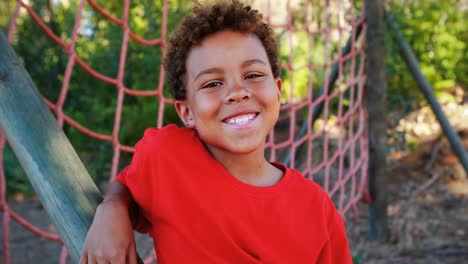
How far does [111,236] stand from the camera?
0.86 m

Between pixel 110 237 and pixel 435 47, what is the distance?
4806mm

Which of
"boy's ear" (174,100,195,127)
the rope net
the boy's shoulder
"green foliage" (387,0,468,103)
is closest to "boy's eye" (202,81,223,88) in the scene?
"boy's ear" (174,100,195,127)

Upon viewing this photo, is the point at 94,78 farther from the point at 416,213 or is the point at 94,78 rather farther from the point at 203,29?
the point at 203,29

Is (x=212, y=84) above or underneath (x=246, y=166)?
above

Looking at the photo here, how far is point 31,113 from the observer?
0.94 meters

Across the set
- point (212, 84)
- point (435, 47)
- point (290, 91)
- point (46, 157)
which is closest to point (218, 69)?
point (212, 84)

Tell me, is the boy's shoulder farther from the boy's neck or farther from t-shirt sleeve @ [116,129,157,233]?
t-shirt sleeve @ [116,129,157,233]

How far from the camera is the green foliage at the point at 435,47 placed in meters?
4.80

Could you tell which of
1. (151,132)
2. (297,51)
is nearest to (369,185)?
(151,132)

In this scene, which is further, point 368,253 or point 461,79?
point 461,79

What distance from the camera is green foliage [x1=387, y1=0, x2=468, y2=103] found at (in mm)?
4801

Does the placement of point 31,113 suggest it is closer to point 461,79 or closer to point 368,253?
point 368,253

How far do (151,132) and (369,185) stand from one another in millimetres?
2189

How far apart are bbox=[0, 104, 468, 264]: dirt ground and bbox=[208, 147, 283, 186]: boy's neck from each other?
157 cm
